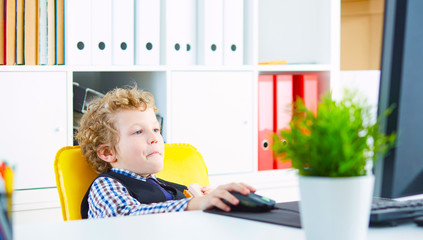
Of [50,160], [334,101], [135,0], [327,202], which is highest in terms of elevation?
[135,0]

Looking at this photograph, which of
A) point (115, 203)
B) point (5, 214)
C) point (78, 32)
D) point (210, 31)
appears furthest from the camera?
point (210, 31)

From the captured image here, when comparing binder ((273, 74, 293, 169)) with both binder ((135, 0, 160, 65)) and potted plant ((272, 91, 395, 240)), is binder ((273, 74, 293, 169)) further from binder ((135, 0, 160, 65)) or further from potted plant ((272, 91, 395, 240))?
potted plant ((272, 91, 395, 240))

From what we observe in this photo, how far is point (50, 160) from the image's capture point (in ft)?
6.75

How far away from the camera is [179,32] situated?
2264mm

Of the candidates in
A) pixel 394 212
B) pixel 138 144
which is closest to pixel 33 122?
pixel 138 144

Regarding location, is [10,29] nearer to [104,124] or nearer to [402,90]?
[104,124]

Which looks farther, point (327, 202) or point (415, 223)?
point (415, 223)

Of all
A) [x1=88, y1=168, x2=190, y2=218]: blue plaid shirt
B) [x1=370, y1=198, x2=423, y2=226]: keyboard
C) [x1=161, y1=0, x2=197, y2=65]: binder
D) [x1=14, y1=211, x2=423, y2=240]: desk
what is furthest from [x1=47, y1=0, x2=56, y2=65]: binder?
[x1=370, y1=198, x2=423, y2=226]: keyboard

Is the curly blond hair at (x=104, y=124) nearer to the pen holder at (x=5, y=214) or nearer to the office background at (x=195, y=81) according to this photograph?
the office background at (x=195, y=81)

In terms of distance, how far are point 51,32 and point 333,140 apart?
1.56 meters

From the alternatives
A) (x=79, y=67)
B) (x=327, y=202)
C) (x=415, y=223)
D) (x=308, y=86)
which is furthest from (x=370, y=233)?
(x=308, y=86)

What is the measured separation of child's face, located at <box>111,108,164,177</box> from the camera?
4.69ft

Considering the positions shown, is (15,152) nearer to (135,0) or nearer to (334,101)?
(135,0)

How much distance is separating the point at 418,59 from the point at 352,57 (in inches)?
93.2
